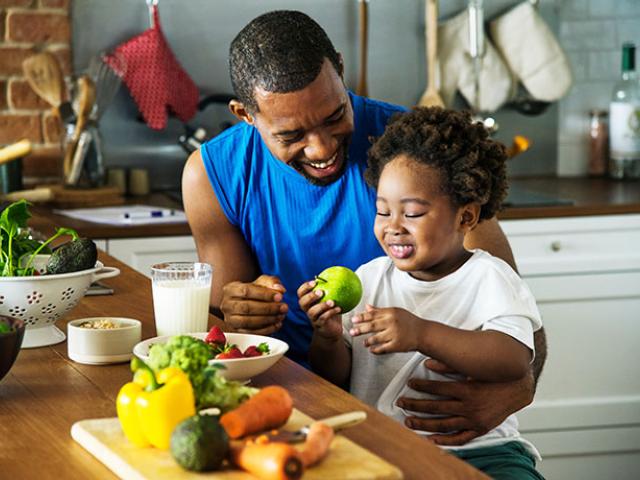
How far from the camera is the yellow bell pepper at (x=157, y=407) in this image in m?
1.27

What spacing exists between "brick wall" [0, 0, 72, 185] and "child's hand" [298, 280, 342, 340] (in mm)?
2162

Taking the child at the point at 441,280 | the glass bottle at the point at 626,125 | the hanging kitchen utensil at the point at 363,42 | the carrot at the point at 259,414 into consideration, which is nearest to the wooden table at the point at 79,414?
the carrot at the point at 259,414

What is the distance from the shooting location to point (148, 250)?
11.1 feet

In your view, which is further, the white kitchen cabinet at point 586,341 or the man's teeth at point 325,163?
the white kitchen cabinet at point 586,341

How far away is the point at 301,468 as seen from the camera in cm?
117

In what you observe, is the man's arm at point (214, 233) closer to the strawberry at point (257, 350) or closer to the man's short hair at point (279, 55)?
the man's short hair at point (279, 55)

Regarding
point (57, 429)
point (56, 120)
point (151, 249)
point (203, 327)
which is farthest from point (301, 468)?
point (56, 120)

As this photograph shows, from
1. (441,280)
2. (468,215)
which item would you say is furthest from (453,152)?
(441,280)

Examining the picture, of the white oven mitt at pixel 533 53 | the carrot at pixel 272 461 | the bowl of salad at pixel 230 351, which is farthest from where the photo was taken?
the white oven mitt at pixel 533 53

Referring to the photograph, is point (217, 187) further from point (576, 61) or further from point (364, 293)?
point (576, 61)

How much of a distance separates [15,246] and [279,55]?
59 cm

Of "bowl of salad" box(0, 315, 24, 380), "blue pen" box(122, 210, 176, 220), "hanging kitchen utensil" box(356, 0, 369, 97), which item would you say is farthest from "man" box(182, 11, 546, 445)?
"hanging kitchen utensil" box(356, 0, 369, 97)

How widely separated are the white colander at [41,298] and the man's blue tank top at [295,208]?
63cm

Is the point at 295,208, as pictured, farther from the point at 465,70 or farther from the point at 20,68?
the point at 465,70
